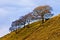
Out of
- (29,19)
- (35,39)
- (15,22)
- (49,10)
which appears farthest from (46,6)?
(35,39)

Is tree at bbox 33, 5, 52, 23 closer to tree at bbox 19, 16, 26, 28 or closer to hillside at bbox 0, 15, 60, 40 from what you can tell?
tree at bbox 19, 16, 26, 28

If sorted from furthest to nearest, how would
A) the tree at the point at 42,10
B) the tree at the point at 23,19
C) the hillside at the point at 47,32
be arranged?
1. the tree at the point at 23,19
2. the tree at the point at 42,10
3. the hillside at the point at 47,32

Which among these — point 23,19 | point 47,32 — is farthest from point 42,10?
point 47,32

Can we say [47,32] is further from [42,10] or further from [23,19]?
[23,19]

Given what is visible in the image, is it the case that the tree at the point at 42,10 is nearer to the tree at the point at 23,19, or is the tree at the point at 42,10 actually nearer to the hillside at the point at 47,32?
the tree at the point at 23,19

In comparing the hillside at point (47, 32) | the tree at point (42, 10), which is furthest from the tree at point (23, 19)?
the hillside at point (47, 32)

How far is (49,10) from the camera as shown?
143625 mm

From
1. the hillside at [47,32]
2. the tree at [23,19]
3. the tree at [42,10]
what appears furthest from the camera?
the tree at [23,19]

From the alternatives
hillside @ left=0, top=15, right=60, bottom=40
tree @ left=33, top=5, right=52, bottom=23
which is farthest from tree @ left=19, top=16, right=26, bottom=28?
hillside @ left=0, top=15, right=60, bottom=40

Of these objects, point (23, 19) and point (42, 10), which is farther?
point (23, 19)

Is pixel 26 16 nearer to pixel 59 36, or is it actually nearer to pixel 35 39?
pixel 35 39

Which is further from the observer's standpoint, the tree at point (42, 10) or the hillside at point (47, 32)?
the tree at point (42, 10)

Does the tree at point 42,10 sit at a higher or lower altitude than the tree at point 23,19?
higher

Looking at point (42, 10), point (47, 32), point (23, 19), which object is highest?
point (42, 10)
